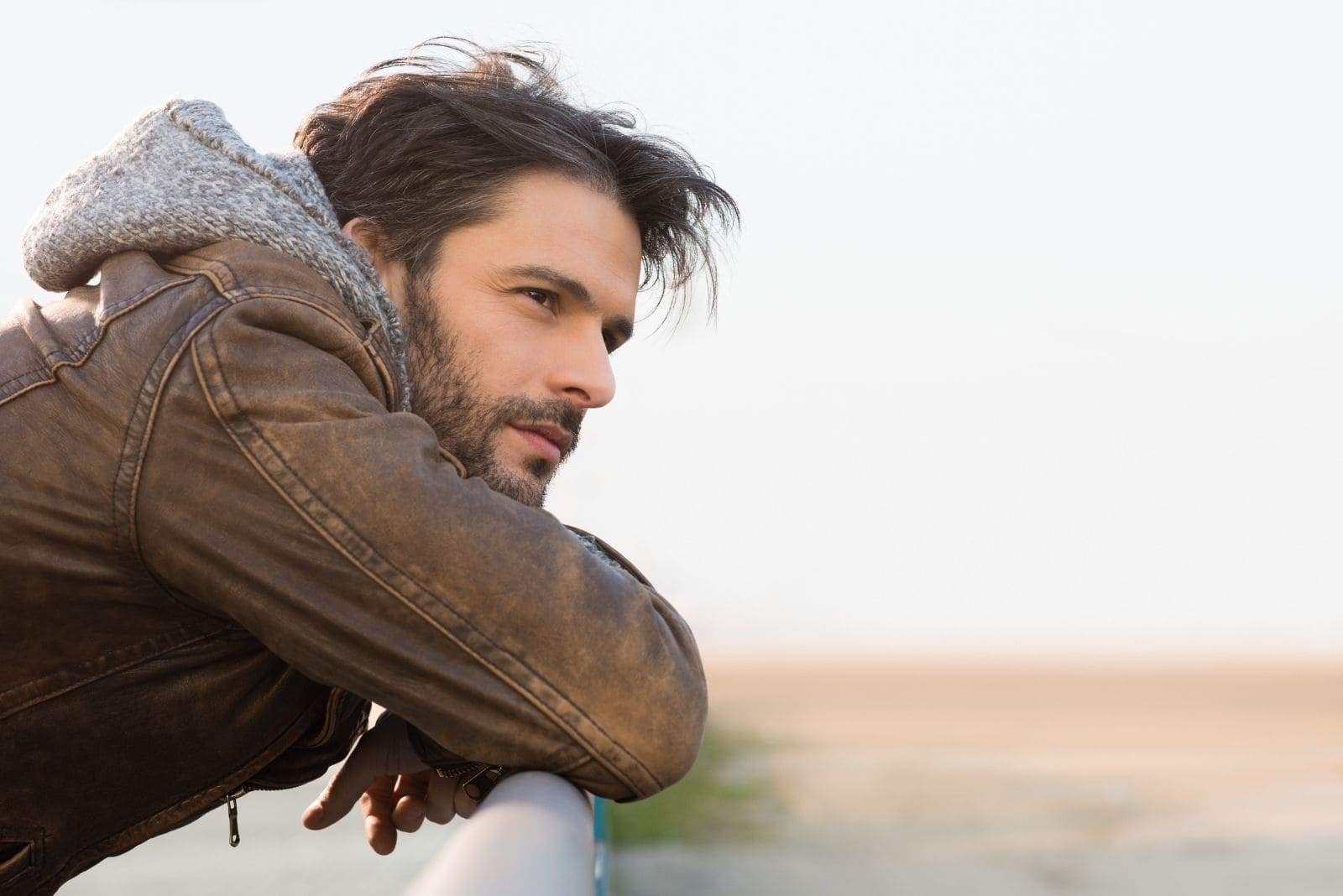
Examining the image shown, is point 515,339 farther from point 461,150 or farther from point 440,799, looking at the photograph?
point 440,799

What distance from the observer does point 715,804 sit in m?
14.4

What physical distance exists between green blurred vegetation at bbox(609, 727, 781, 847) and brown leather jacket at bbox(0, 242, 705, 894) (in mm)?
9843

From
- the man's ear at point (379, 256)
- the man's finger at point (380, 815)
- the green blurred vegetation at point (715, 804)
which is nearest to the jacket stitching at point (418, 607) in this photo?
the man's finger at point (380, 815)

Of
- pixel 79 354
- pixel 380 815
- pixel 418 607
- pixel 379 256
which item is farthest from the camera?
pixel 379 256

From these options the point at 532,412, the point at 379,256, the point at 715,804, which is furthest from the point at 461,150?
the point at 715,804

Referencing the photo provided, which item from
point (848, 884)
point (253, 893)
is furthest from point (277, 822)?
point (848, 884)

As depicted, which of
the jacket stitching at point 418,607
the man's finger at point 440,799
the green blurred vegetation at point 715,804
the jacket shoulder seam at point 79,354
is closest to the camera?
the jacket stitching at point 418,607

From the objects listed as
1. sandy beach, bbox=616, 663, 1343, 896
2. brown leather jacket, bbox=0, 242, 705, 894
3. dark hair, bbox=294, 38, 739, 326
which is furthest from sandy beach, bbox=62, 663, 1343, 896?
brown leather jacket, bbox=0, 242, 705, 894

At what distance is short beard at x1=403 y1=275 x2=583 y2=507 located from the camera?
1656mm

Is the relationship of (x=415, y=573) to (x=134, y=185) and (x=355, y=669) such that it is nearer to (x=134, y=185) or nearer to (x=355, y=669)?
(x=355, y=669)

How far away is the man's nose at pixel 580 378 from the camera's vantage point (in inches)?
66.5

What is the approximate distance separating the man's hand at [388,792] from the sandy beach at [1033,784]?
8680 millimetres

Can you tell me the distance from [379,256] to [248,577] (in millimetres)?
869

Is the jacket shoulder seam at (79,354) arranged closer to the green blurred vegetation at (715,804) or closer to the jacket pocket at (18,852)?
the jacket pocket at (18,852)
